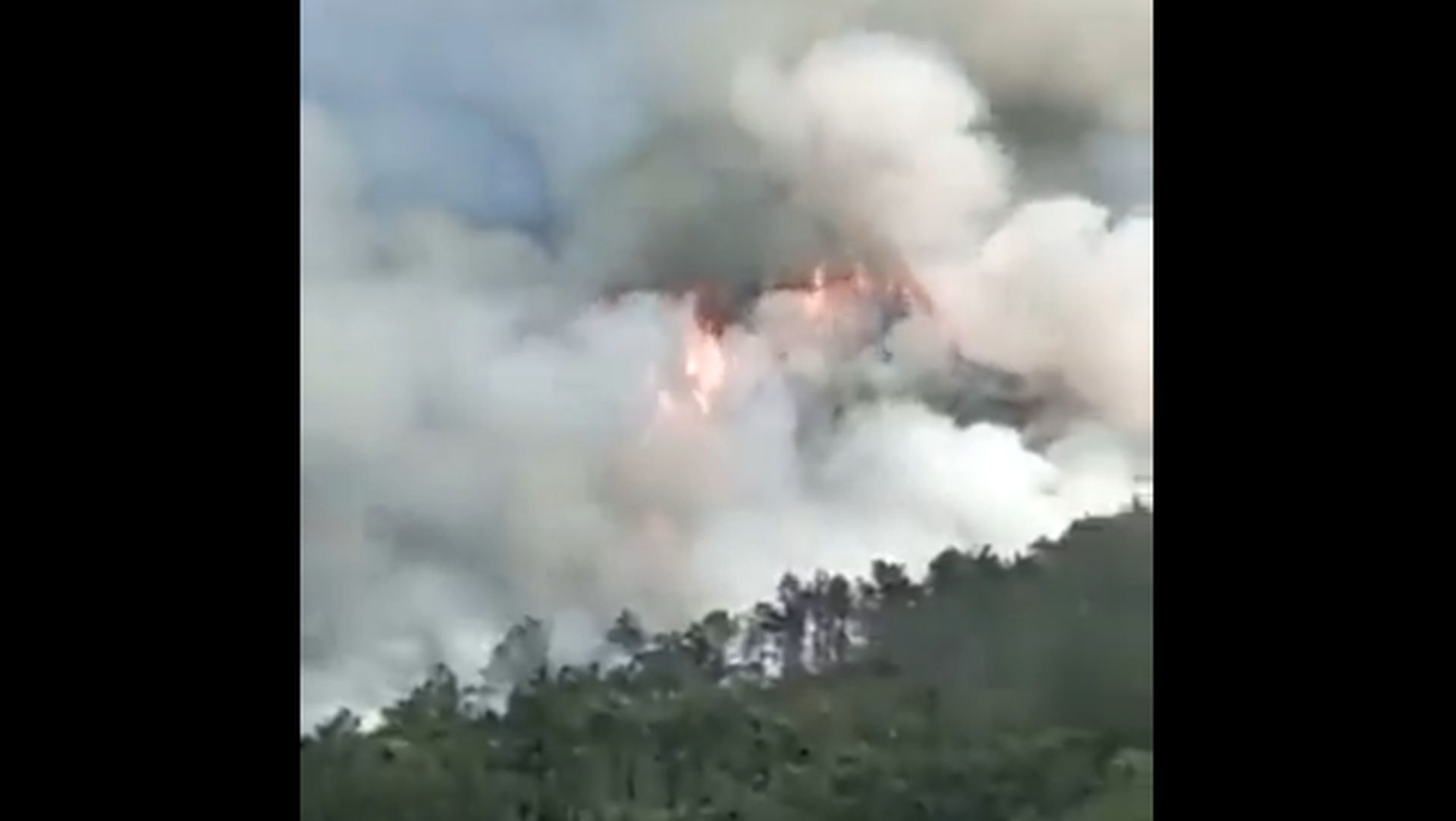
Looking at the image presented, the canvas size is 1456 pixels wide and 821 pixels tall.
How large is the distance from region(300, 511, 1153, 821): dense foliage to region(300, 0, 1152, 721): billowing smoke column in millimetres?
34

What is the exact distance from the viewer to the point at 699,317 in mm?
1346

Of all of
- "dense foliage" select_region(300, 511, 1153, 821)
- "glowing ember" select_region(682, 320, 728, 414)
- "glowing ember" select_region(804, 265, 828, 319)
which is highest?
"glowing ember" select_region(804, 265, 828, 319)

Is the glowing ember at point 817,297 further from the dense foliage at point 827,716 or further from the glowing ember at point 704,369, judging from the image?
the dense foliage at point 827,716

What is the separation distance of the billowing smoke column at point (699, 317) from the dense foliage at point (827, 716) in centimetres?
3

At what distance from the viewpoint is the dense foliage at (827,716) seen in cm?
128

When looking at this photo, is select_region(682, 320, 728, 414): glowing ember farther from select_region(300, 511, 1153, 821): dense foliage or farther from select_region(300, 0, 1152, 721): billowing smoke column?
select_region(300, 511, 1153, 821): dense foliage

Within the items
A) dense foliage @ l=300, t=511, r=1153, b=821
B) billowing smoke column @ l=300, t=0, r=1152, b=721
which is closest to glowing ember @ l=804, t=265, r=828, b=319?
billowing smoke column @ l=300, t=0, r=1152, b=721

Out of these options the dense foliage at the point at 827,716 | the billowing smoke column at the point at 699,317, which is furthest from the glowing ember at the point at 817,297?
the dense foliage at the point at 827,716

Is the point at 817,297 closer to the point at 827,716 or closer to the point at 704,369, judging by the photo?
the point at 704,369

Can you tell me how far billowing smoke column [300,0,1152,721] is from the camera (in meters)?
1.30
